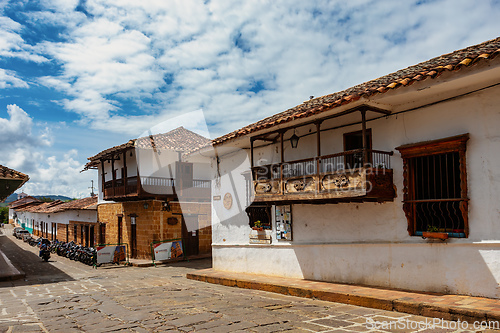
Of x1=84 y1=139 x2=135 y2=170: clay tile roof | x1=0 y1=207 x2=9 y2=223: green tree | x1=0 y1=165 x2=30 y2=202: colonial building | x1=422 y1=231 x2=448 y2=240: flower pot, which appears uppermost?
x1=84 y1=139 x2=135 y2=170: clay tile roof

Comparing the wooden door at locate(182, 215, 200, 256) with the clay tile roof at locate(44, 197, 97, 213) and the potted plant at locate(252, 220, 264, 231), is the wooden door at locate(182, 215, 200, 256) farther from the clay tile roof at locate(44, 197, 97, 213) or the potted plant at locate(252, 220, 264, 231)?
the potted plant at locate(252, 220, 264, 231)

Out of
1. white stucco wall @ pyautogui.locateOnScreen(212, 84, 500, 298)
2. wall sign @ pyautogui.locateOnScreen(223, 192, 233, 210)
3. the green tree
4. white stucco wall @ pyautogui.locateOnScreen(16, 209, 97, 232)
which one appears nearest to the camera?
white stucco wall @ pyautogui.locateOnScreen(212, 84, 500, 298)

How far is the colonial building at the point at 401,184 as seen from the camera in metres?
7.18

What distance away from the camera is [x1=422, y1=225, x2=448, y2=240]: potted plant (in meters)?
7.52

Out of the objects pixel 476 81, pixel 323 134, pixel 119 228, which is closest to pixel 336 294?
pixel 323 134

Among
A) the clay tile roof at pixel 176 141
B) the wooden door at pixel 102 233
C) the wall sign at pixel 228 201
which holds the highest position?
the clay tile roof at pixel 176 141

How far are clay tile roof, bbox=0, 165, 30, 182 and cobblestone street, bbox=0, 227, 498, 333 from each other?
3883 millimetres

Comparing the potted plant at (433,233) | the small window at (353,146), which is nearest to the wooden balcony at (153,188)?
the small window at (353,146)

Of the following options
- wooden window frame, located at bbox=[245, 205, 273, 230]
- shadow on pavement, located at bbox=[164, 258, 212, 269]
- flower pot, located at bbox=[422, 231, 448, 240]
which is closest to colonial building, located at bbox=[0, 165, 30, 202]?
shadow on pavement, located at bbox=[164, 258, 212, 269]

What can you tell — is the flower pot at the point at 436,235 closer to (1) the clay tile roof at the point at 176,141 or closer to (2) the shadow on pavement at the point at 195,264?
(2) the shadow on pavement at the point at 195,264

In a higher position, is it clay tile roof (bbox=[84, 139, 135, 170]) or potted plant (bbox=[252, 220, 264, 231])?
clay tile roof (bbox=[84, 139, 135, 170])

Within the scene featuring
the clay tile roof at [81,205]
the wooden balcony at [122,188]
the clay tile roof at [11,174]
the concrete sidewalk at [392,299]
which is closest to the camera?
the concrete sidewalk at [392,299]

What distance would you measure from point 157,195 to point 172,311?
12.8 metres

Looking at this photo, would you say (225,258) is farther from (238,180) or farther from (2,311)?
(2,311)
